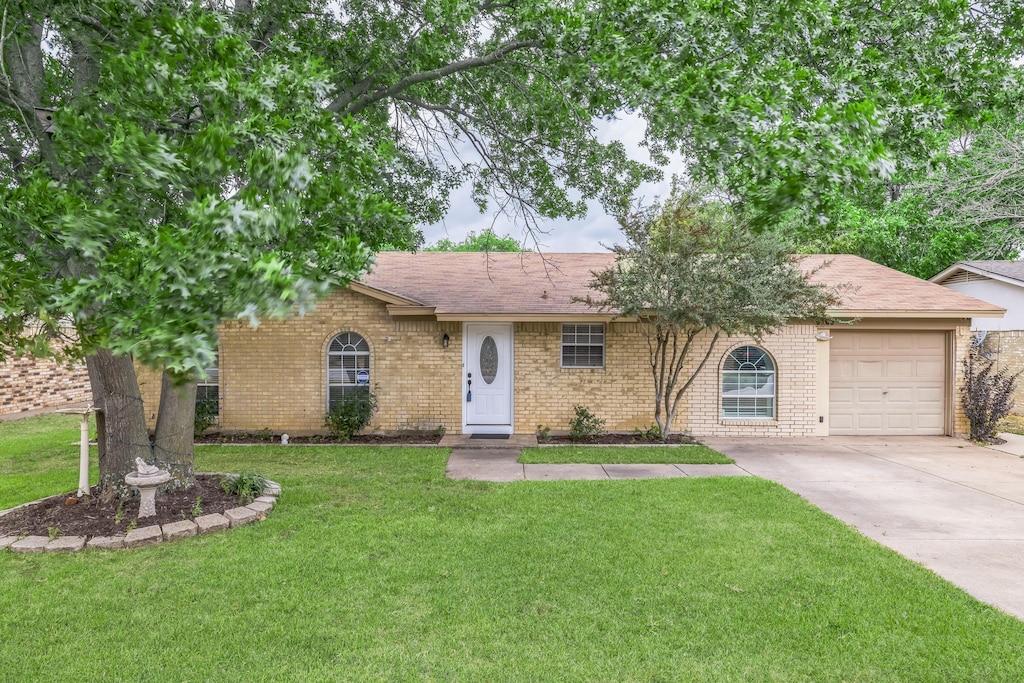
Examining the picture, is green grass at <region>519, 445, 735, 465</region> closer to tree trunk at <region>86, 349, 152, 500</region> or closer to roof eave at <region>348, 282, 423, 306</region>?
roof eave at <region>348, 282, 423, 306</region>

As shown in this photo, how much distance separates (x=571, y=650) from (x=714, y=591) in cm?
135

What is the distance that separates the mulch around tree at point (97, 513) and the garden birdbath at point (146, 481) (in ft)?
0.31

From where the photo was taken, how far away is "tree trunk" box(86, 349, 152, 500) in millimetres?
5797

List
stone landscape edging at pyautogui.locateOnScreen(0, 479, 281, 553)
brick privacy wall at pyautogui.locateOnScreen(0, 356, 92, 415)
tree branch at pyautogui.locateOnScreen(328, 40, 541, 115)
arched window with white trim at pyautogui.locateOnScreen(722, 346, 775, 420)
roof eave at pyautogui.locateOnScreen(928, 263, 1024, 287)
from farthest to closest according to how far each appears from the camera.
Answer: roof eave at pyautogui.locateOnScreen(928, 263, 1024, 287)
brick privacy wall at pyautogui.locateOnScreen(0, 356, 92, 415)
arched window with white trim at pyautogui.locateOnScreen(722, 346, 775, 420)
tree branch at pyautogui.locateOnScreen(328, 40, 541, 115)
stone landscape edging at pyautogui.locateOnScreen(0, 479, 281, 553)

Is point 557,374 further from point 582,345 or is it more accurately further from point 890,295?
point 890,295

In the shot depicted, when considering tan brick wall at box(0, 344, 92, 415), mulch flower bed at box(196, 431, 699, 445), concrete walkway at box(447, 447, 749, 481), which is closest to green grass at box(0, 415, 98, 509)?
tan brick wall at box(0, 344, 92, 415)

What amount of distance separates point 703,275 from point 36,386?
15598mm

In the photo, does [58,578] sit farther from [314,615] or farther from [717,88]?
[717,88]

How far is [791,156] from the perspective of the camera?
9.89 ft

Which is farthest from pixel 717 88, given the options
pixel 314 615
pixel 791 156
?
pixel 314 615

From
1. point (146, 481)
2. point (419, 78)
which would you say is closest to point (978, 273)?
point (419, 78)

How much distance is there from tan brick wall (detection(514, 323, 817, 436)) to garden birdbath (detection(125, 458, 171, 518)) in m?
6.38

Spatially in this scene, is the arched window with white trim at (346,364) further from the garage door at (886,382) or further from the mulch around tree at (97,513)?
the garage door at (886,382)

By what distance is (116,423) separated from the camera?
584 cm
